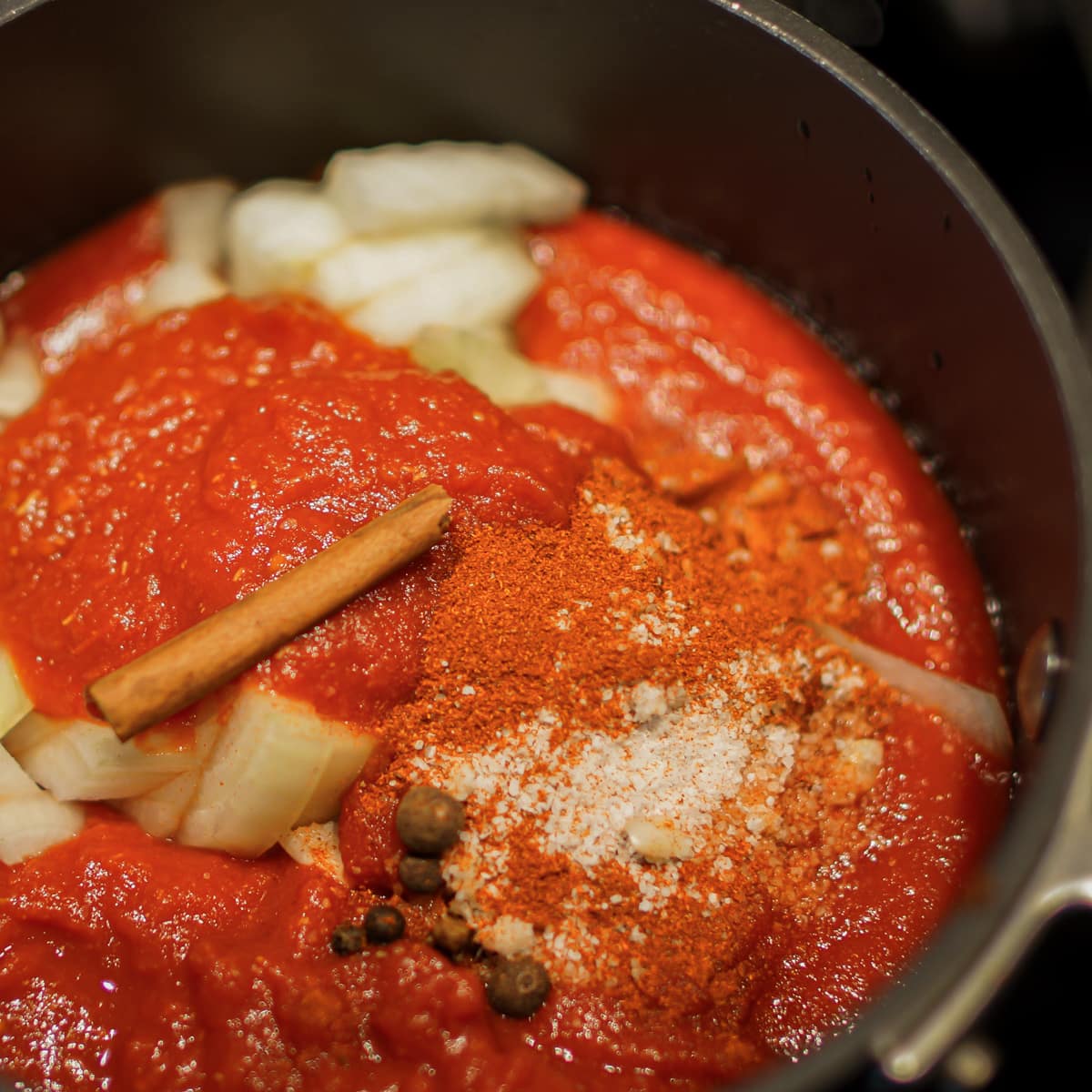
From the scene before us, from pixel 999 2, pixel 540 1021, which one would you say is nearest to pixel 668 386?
pixel 999 2

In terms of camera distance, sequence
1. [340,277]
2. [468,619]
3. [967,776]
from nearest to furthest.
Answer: [468,619]
[967,776]
[340,277]

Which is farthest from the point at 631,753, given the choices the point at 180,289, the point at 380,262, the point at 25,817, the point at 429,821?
the point at 180,289

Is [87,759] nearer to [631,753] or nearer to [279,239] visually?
[631,753]

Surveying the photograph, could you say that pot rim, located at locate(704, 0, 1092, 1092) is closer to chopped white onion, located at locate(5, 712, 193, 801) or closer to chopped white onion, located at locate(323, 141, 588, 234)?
chopped white onion, located at locate(323, 141, 588, 234)

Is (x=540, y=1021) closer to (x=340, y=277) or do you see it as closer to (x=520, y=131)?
(x=340, y=277)

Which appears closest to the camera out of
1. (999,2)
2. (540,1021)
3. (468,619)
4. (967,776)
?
(540,1021)

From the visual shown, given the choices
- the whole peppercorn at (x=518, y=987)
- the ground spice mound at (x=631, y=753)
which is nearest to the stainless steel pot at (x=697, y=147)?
the ground spice mound at (x=631, y=753)
